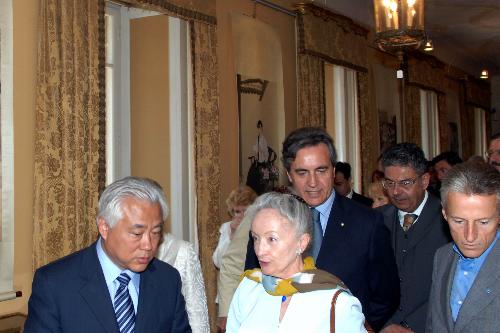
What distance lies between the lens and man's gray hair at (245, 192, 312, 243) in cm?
278

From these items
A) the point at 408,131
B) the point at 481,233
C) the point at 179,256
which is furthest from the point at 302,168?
the point at 408,131

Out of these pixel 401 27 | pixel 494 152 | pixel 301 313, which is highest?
pixel 401 27

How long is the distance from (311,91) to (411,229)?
6070 millimetres

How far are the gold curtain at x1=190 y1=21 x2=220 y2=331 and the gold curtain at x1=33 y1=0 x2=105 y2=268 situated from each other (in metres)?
1.58

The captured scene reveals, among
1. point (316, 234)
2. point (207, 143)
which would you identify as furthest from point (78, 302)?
point (207, 143)

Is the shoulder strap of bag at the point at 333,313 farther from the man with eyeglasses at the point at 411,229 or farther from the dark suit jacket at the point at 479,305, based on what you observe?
the man with eyeglasses at the point at 411,229

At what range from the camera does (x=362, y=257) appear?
334 centimetres

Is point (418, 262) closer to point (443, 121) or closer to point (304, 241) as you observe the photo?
point (304, 241)

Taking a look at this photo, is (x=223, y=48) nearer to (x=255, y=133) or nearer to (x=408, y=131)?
(x=255, y=133)

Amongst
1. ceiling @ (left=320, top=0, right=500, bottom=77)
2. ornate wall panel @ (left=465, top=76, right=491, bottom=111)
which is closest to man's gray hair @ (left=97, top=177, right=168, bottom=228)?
ceiling @ (left=320, top=0, right=500, bottom=77)

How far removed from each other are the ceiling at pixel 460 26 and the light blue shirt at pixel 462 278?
7.97 meters

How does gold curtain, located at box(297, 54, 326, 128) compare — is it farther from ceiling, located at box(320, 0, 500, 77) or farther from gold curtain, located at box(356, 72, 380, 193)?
gold curtain, located at box(356, 72, 380, 193)

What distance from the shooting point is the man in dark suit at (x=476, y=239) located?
276cm

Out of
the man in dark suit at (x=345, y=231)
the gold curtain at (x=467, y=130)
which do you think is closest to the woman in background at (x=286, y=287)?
the man in dark suit at (x=345, y=231)
